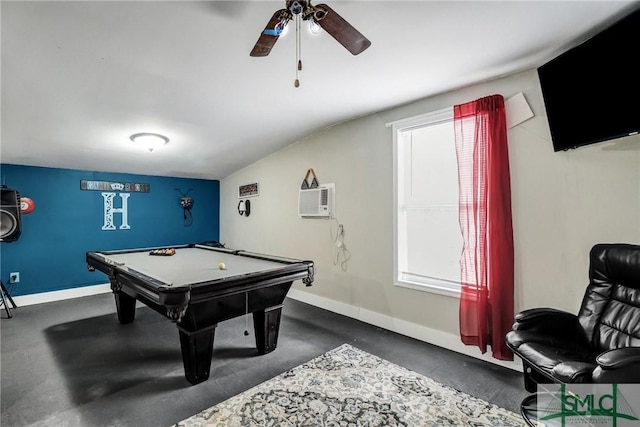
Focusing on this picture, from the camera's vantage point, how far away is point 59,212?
4516 mm

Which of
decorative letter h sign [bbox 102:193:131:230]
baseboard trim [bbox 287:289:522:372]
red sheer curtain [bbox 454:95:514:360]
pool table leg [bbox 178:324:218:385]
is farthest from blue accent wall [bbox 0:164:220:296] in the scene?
red sheer curtain [bbox 454:95:514:360]

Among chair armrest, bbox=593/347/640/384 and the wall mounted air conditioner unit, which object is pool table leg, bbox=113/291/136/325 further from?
chair armrest, bbox=593/347/640/384

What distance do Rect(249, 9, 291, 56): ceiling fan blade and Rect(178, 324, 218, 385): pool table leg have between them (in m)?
1.98

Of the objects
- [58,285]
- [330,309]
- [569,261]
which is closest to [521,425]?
[569,261]

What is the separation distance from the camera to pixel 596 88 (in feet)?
6.47

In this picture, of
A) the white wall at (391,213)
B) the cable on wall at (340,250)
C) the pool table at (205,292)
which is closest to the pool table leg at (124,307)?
the pool table at (205,292)

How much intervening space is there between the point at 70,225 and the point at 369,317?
4.56 meters

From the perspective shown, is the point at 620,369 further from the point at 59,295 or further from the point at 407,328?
the point at 59,295

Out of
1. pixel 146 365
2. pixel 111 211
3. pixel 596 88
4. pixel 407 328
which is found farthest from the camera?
pixel 111 211

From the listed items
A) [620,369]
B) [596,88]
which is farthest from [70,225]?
[596,88]

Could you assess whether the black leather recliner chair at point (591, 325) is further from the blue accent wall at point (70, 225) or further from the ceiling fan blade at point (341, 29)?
the blue accent wall at point (70, 225)

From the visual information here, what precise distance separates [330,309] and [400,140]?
92.1 inches

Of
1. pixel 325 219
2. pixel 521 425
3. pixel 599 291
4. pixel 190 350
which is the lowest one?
pixel 521 425

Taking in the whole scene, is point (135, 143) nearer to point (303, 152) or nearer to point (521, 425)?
point (303, 152)
